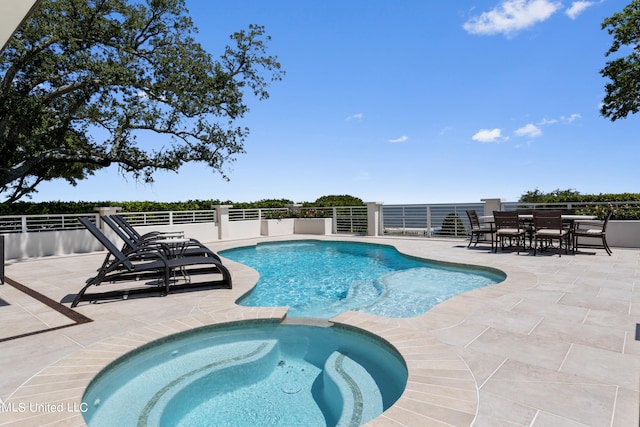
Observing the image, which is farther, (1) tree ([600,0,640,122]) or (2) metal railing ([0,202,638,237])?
(1) tree ([600,0,640,122])

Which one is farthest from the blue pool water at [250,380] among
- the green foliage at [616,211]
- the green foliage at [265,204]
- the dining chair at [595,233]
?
the green foliage at [265,204]

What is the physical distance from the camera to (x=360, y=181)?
24828 mm

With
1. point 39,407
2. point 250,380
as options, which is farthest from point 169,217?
point 39,407

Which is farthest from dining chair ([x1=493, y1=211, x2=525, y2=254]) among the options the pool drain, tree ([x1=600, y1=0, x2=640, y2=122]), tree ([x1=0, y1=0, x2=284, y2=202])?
tree ([x1=0, y1=0, x2=284, y2=202])

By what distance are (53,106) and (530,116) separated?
21.8 m

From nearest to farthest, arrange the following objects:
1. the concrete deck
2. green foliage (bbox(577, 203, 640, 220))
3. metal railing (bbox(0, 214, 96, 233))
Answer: the concrete deck
green foliage (bbox(577, 203, 640, 220))
metal railing (bbox(0, 214, 96, 233))

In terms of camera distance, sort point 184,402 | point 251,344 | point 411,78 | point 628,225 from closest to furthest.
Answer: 1. point 184,402
2. point 251,344
3. point 628,225
4. point 411,78

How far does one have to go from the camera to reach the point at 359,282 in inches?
292

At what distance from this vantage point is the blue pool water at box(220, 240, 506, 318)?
5.58m

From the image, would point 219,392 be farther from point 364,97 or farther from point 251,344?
point 364,97

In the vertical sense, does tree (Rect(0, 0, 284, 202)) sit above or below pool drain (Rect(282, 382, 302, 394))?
above

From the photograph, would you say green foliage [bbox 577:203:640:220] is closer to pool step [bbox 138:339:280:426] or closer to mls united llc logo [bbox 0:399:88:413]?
pool step [bbox 138:339:280:426]

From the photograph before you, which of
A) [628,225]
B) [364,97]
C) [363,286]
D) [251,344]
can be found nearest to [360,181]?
[364,97]

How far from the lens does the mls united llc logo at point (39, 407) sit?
7.80 feet
